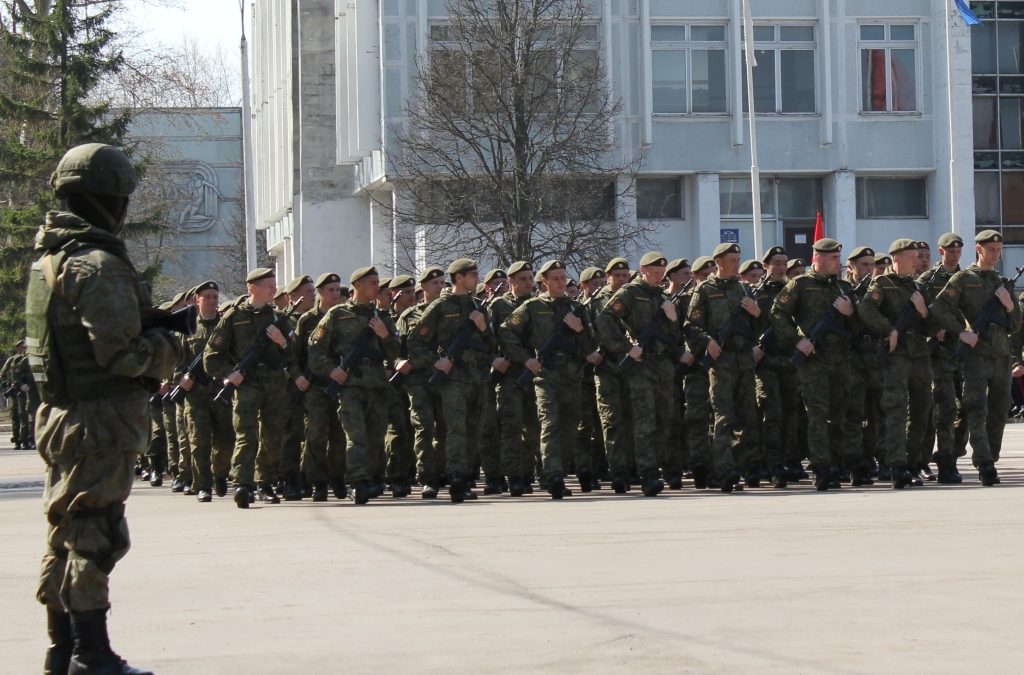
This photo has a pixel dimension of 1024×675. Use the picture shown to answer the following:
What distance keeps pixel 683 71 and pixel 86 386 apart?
33.5 m

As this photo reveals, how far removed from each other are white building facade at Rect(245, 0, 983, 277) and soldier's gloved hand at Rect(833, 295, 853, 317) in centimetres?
2338

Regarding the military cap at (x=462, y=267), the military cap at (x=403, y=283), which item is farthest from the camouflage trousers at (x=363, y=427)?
the military cap at (x=403, y=283)

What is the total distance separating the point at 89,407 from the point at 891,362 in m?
9.39

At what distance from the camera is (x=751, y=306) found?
1517cm

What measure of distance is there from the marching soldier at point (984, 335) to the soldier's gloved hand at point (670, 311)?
213 centimetres

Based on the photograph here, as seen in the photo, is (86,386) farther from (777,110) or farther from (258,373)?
(777,110)

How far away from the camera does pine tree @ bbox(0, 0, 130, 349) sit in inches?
1492

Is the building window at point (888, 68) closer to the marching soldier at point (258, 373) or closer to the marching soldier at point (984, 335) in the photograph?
the marching soldier at point (984, 335)

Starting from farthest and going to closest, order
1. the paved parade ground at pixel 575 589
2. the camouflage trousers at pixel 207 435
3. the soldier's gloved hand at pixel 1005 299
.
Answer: the camouflage trousers at pixel 207 435
the soldier's gloved hand at pixel 1005 299
the paved parade ground at pixel 575 589

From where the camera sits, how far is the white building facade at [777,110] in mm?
38562

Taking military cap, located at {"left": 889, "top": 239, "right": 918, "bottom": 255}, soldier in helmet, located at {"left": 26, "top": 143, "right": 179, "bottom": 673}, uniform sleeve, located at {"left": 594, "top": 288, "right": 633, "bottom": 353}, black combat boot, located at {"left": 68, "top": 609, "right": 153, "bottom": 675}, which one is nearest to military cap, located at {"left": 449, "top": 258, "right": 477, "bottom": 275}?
uniform sleeve, located at {"left": 594, "top": 288, "right": 633, "bottom": 353}

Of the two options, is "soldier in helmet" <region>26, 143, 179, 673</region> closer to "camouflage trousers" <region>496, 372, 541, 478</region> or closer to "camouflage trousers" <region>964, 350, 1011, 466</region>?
"camouflage trousers" <region>496, 372, 541, 478</region>

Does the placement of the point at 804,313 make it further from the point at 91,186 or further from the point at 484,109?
the point at 484,109

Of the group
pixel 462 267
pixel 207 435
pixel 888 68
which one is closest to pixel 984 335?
pixel 462 267
